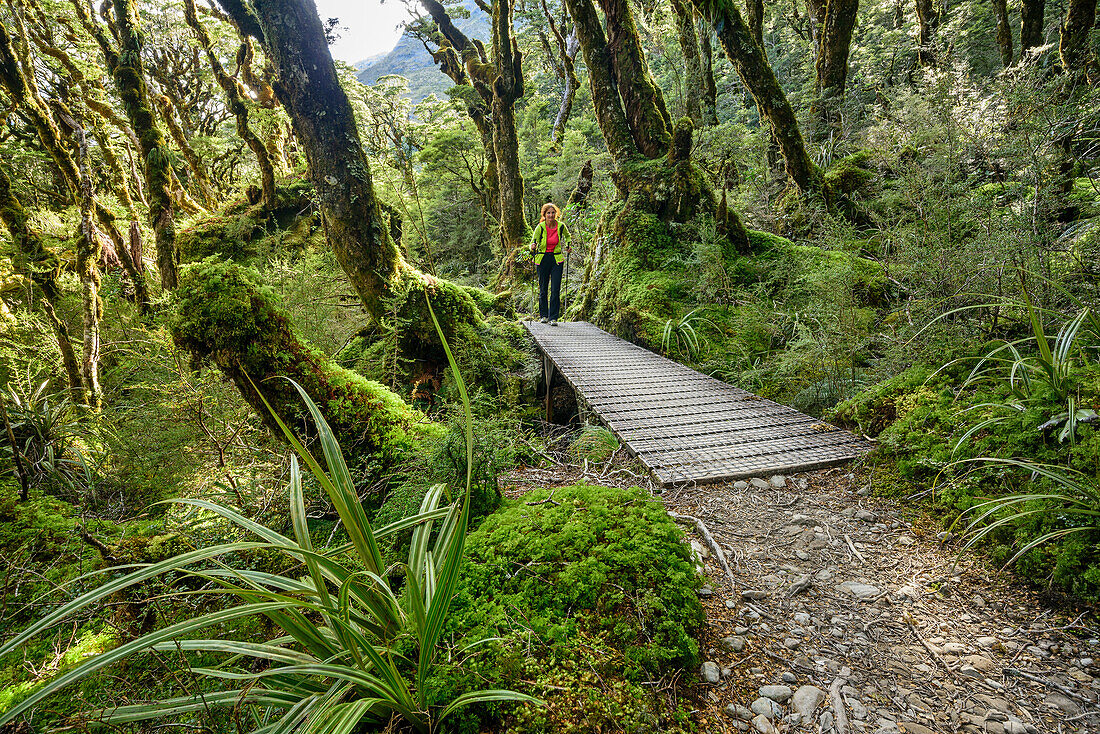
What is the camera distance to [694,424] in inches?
142

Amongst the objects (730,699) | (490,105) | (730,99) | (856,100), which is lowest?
(730,699)

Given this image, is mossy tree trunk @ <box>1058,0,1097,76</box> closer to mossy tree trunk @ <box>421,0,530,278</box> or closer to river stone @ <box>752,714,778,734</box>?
mossy tree trunk @ <box>421,0,530,278</box>

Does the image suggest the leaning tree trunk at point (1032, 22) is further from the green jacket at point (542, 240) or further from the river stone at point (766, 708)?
the river stone at point (766, 708)

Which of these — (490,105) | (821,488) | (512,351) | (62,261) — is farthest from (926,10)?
(62,261)

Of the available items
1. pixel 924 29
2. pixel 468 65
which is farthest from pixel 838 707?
pixel 924 29

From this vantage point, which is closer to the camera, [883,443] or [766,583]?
[766,583]

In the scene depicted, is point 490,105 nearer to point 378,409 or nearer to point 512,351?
point 512,351

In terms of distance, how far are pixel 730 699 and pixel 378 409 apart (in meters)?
2.49

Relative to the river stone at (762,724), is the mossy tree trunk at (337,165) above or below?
above

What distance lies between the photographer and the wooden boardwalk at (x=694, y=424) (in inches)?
117

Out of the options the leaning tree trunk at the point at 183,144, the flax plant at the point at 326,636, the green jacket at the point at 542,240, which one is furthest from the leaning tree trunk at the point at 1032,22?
the leaning tree trunk at the point at 183,144

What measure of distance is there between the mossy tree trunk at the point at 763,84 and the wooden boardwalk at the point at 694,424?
4833 mm

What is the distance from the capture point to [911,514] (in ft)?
7.84

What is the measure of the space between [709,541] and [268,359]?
274 cm
